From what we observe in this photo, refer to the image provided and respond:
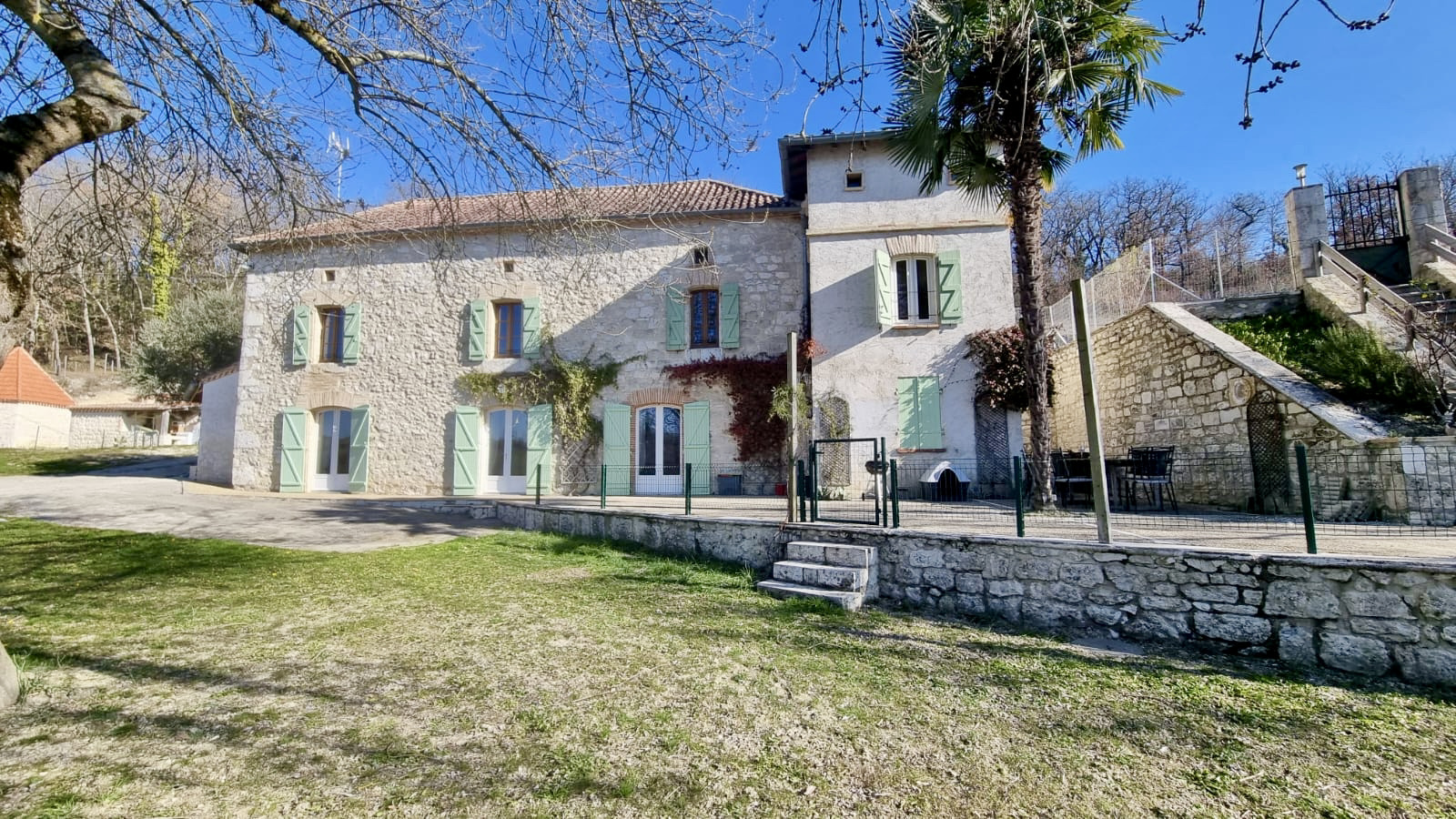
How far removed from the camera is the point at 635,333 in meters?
12.9

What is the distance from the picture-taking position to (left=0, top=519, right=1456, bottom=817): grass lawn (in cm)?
230

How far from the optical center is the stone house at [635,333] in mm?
11359

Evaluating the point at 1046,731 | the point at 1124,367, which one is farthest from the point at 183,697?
the point at 1124,367

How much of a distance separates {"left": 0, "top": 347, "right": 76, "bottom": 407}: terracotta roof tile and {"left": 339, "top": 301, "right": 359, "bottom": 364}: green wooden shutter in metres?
17.6

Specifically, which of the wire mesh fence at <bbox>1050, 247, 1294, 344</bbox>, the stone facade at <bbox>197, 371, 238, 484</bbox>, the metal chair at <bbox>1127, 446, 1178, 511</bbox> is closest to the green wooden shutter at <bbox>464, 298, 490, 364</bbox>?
the stone facade at <bbox>197, 371, 238, 484</bbox>

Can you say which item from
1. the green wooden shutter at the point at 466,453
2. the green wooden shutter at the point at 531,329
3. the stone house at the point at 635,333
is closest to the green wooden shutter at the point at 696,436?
the stone house at the point at 635,333

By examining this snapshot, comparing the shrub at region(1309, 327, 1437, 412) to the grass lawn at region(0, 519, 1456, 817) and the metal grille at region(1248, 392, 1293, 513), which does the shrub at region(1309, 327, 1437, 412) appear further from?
the grass lawn at region(0, 519, 1456, 817)

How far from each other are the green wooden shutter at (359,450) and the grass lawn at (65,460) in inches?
372

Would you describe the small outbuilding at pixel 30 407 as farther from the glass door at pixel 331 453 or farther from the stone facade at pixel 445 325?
the glass door at pixel 331 453

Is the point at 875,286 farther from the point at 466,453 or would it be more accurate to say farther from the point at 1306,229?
the point at 466,453

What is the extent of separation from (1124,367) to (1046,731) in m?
9.28

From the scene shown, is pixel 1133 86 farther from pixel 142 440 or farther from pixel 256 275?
pixel 142 440

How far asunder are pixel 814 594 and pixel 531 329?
9.83m

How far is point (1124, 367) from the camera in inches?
406
